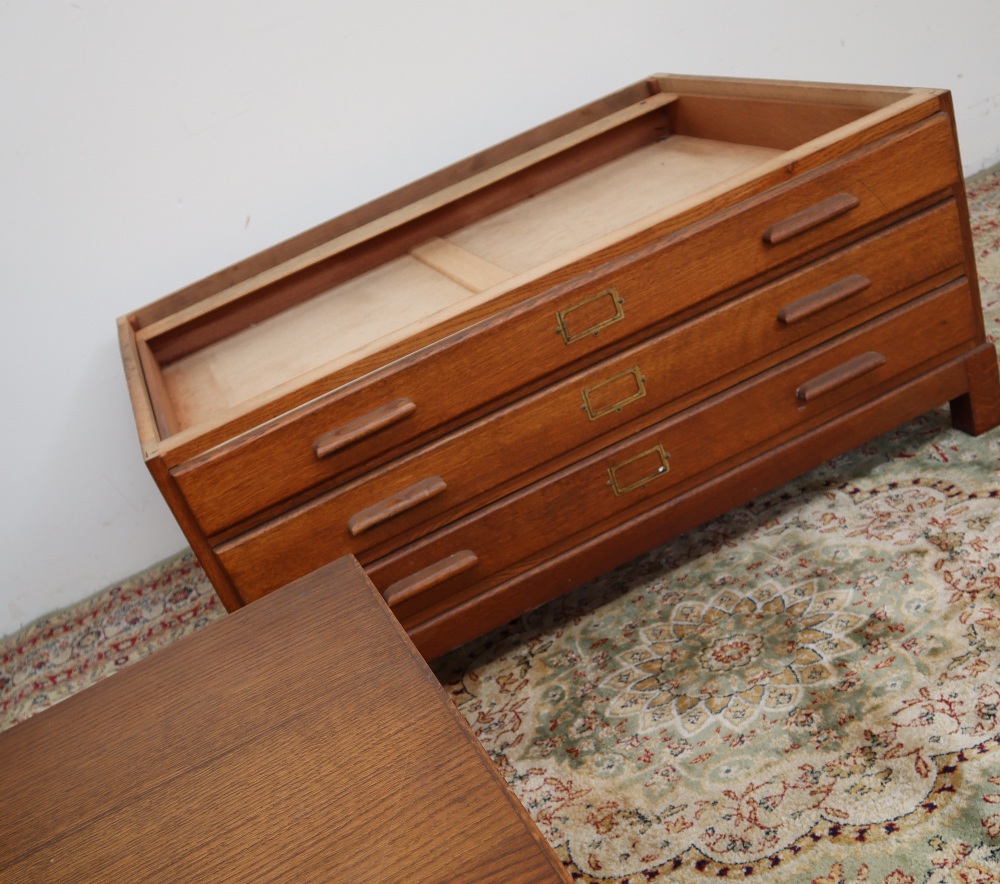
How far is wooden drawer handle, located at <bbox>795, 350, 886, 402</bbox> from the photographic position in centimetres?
168

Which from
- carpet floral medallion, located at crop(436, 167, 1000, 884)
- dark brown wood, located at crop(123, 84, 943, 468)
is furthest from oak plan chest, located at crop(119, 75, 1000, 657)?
carpet floral medallion, located at crop(436, 167, 1000, 884)

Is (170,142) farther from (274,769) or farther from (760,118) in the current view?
(274,769)

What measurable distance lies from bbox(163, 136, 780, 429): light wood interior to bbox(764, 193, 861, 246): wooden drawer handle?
136mm

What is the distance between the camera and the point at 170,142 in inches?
87.4

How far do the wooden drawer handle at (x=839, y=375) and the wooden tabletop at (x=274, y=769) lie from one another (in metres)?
0.85

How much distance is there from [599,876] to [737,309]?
0.83m

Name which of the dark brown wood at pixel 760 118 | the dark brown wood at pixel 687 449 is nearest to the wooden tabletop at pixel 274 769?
the dark brown wood at pixel 687 449

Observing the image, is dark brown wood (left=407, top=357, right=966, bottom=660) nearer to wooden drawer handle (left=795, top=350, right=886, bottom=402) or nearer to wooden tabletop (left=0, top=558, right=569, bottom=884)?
wooden drawer handle (left=795, top=350, right=886, bottom=402)

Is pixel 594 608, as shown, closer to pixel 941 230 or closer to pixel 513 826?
pixel 941 230

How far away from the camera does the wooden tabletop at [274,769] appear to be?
30.2 inches

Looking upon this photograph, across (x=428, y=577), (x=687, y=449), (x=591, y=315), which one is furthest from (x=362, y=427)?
(x=687, y=449)

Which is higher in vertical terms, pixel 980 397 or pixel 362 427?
pixel 362 427

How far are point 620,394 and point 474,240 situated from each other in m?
0.52

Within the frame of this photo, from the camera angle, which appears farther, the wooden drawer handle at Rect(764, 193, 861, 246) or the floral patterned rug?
the wooden drawer handle at Rect(764, 193, 861, 246)
